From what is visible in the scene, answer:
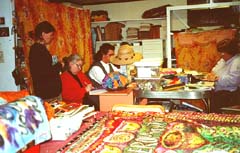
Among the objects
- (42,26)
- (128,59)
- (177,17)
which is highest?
(177,17)

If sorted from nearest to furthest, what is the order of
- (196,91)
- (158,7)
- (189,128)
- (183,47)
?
(189,128)
(196,91)
(183,47)
(158,7)

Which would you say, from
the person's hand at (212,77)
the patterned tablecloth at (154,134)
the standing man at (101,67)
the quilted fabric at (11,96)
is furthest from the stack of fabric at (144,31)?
the quilted fabric at (11,96)

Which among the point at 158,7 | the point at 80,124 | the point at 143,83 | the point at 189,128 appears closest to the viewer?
the point at 189,128

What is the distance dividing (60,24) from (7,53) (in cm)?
140

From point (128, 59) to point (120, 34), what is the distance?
212cm

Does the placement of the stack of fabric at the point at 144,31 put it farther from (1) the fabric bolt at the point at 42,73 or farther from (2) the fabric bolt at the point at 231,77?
(1) the fabric bolt at the point at 42,73

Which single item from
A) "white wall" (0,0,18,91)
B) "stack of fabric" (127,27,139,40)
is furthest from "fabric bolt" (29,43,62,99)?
"stack of fabric" (127,27,139,40)

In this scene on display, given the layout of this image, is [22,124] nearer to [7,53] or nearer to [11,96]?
[11,96]

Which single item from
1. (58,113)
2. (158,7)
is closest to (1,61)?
(58,113)

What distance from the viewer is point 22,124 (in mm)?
1184

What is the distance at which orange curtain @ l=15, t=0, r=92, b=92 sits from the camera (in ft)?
11.9

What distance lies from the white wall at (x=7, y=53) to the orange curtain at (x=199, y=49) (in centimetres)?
257

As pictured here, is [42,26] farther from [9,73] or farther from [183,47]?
[183,47]

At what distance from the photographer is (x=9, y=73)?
3641 mm
